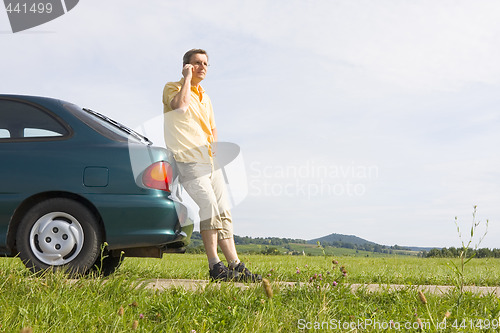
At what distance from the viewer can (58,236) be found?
4461 mm

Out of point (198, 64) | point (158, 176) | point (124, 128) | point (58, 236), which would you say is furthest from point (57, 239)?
point (198, 64)

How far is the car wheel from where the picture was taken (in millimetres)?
4426

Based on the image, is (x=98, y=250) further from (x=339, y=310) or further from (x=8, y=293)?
(x=339, y=310)

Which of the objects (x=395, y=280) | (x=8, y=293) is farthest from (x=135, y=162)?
(x=395, y=280)

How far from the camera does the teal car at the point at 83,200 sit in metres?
4.44

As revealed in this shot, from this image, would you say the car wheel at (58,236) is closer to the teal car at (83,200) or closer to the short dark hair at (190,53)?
the teal car at (83,200)

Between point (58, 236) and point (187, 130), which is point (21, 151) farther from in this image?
point (187, 130)

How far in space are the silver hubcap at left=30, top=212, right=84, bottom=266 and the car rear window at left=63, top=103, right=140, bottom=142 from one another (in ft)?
2.77

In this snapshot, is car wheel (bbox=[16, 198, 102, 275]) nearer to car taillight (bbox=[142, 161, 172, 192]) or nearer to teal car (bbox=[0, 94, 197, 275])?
teal car (bbox=[0, 94, 197, 275])

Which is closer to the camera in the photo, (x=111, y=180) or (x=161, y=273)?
(x=111, y=180)

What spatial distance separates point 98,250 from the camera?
448 cm

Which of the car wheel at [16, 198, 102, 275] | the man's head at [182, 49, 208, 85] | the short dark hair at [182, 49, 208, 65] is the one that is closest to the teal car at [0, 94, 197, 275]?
the car wheel at [16, 198, 102, 275]

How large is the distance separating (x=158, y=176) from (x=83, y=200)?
71 cm

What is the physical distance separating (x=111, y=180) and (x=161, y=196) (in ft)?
1.53
